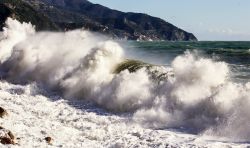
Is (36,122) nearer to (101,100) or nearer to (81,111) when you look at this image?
(81,111)

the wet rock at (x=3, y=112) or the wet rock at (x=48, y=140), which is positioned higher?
the wet rock at (x=3, y=112)

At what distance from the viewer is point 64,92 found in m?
23.7

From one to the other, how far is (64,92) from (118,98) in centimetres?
414

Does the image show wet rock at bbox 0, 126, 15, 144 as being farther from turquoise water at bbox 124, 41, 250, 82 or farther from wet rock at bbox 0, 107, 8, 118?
turquoise water at bbox 124, 41, 250, 82

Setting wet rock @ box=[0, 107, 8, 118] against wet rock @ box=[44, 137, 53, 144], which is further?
wet rock @ box=[0, 107, 8, 118]

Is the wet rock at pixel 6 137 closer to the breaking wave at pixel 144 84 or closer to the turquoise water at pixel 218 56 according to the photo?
the breaking wave at pixel 144 84

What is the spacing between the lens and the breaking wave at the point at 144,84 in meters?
16.9

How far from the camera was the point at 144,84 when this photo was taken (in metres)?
21.4

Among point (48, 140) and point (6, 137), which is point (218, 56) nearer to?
point (48, 140)

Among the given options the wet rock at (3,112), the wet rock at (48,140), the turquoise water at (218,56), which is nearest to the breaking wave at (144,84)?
the wet rock at (48,140)

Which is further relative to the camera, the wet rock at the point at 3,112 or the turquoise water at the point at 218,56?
the turquoise water at the point at 218,56

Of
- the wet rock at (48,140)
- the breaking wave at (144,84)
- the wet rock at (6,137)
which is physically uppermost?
the breaking wave at (144,84)

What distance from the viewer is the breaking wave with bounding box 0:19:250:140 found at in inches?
667

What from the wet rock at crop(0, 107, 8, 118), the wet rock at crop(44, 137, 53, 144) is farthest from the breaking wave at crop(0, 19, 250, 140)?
the wet rock at crop(0, 107, 8, 118)
